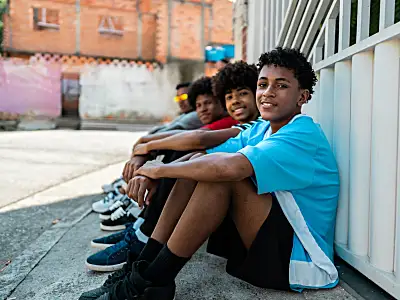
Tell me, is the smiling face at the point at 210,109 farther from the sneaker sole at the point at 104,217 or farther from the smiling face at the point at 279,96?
the smiling face at the point at 279,96

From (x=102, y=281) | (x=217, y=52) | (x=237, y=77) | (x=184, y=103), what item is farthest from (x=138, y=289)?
(x=217, y=52)

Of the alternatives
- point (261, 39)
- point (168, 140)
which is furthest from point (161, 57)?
point (168, 140)

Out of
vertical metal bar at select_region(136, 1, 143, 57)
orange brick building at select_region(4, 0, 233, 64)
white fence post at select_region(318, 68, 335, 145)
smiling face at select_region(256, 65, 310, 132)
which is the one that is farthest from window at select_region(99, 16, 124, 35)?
smiling face at select_region(256, 65, 310, 132)

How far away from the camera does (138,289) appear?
1516mm

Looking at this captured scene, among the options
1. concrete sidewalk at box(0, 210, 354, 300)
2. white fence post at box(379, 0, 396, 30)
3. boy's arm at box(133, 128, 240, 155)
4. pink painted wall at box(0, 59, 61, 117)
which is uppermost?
pink painted wall at box(0, 59, 61, 117)

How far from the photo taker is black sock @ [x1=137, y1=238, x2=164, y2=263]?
169cm

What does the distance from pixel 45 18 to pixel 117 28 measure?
298 centimetres

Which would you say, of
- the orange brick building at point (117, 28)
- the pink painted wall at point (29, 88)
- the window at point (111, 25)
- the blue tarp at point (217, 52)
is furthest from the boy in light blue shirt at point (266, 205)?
the window at point (111, 25)

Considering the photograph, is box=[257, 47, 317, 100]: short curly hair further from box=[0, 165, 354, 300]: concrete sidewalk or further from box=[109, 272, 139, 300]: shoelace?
box=[109, 272, 139, 300]: shoelace

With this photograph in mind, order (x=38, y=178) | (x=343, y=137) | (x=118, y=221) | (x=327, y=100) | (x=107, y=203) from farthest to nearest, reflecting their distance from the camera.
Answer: (x=38, y=178)
(x=107, y=203)
(x=118, y=221)
(x=327, y=100)
(x=343, y=137)

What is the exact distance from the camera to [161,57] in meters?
16.7

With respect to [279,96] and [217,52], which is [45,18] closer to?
[217,52]

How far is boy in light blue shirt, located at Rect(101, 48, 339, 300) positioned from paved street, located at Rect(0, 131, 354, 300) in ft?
0.50

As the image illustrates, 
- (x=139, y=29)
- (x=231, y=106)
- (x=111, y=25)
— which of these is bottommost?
(x=231, y=106)
